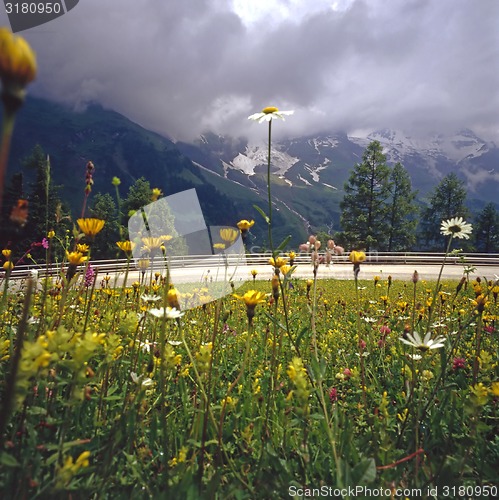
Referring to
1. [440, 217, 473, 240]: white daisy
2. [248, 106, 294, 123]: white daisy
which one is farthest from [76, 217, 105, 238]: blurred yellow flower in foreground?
[440, 217, 473, 240]: white daisy

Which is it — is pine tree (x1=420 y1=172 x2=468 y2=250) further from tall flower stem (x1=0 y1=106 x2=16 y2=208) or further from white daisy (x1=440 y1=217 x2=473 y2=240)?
tall flower stem (x1=0 y1=106 x2=16 y2=208)

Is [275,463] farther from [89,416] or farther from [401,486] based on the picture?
[89,416]

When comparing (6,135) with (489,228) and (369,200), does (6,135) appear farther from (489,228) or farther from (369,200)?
(489,228)

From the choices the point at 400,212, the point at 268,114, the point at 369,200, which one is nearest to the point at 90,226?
the point at 268,114

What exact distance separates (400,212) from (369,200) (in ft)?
14.4

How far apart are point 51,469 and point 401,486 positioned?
1.55 meters

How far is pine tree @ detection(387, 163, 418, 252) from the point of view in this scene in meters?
38.4

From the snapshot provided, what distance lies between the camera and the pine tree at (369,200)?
121ft

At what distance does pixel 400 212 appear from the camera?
38781 millimetres

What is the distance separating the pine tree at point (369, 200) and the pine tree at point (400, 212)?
1.32m

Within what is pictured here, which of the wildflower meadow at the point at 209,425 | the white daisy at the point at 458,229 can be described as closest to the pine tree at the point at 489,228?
the white daisy at the point at 458,229

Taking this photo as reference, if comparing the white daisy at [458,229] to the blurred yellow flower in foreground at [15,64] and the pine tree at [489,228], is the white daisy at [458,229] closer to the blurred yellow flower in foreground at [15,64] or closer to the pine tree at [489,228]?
the blurred yellow flower in foreground at [15,64]

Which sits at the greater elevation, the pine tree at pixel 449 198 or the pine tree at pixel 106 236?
the pine tree at pixel 449 198

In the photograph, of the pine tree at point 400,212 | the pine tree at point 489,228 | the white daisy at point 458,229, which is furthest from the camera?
the pine tree at point 489,228
